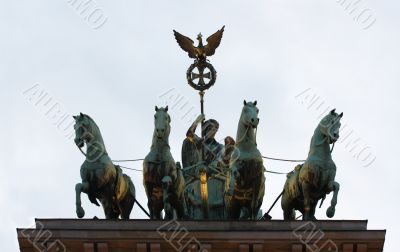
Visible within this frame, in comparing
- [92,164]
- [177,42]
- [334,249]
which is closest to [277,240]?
[334,249]

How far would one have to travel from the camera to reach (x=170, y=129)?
58.9 metres

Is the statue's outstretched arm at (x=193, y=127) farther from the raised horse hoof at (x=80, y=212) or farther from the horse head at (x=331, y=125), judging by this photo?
the raised horse hoof at (x=80, y=212)

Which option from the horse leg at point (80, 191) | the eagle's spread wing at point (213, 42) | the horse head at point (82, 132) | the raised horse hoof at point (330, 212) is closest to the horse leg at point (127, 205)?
the horse leg at point (80, 191)

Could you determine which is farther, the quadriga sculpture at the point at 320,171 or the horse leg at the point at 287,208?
the horse leg at the point at 287,208

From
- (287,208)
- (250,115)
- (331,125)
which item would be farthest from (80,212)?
(331,125)

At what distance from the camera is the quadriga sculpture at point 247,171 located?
2297 inches

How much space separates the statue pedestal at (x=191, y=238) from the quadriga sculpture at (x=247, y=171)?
1769 millimetres

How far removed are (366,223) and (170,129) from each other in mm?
4980

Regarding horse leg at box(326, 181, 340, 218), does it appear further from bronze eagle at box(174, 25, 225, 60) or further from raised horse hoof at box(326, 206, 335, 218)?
bronze eagle at box(174, 25, 225, 60)

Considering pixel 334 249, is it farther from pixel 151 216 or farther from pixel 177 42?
pixel 177 42

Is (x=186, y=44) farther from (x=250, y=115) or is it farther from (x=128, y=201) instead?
(x=250, y=115)

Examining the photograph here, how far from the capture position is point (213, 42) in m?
66.6

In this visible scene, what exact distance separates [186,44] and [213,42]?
734 mm

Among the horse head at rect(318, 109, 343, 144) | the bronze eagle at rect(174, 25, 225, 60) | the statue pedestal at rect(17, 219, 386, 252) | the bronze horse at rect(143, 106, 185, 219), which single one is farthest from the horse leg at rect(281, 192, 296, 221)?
the bronze eagle at rect(174, 25, 225, 60)
